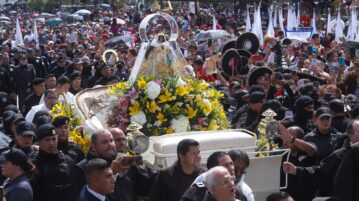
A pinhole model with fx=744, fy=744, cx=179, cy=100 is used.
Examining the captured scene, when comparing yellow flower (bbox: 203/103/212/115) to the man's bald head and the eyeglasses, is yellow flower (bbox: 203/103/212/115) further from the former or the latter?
the eyeglasses

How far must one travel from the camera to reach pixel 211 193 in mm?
5715

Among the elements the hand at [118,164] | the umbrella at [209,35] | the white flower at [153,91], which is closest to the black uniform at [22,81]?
the white flower at [153,91]

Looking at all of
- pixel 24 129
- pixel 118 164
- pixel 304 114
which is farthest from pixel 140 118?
pixel 304 114

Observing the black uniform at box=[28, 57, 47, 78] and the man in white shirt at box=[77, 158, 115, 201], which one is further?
the black uniform at box=[28, 57, 47, 78]

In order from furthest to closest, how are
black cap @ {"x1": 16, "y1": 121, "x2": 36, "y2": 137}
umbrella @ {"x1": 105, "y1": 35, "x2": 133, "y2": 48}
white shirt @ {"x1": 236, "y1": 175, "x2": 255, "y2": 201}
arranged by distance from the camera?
umbrella @ {"x1": 105, "y1": 35, "x2": 133, "y2": 48}
black cap @ {"x1": 16, "y1": 121, "x2": 36, "y2": 137}
white shirt @ {"x1": 236, "y1": 175, "x2": 255, "y2": 201}

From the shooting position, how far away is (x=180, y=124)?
8453mm

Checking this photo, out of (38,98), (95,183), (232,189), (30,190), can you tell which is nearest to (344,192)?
(232,189)

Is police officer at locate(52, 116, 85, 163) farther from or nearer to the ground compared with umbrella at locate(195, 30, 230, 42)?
farther from the ground

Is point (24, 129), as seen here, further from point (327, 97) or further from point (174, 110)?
point (327, 97)

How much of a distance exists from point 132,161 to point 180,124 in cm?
167

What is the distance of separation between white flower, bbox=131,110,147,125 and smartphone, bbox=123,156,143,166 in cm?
129

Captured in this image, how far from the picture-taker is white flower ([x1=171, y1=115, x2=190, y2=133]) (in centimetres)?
843

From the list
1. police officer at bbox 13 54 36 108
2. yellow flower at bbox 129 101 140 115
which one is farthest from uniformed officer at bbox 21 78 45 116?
yellow flower at bbox 129 101 140 115

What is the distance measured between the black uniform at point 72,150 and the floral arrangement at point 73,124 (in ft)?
1.13
